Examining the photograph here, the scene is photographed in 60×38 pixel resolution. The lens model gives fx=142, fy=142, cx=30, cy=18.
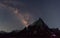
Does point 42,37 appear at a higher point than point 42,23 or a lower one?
lower

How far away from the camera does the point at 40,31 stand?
87.5ft

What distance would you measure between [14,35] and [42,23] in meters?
5.92

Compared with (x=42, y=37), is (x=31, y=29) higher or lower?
higher

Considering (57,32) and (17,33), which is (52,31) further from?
(17,33)

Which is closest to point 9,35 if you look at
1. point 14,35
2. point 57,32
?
point 14,35

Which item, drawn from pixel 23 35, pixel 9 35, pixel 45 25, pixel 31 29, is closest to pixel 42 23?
pixel 45 25

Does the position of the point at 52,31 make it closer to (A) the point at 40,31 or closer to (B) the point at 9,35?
(A) the point at 40,31

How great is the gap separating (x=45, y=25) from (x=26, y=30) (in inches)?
150

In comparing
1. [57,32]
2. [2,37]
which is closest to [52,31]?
[57,32]

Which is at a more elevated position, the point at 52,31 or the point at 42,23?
the point at 42,23

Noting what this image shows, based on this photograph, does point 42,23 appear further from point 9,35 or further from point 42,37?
point 9,35

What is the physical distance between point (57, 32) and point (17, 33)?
760cm

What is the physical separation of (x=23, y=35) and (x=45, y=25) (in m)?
4.64

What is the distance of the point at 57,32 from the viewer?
87.9 feet
